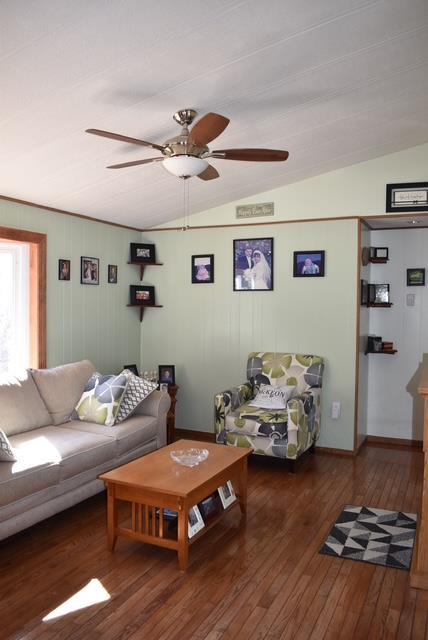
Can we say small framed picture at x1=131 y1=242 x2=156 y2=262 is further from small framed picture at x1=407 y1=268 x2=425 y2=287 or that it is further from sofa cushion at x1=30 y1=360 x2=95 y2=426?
small framed picture at x1=407 y1=268 x2=425 y2=287

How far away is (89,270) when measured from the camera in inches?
205

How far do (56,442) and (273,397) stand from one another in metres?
2.06

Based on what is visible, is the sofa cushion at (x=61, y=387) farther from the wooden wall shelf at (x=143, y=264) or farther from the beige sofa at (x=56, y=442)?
the wooden wall shelf at (x=143, y=264)

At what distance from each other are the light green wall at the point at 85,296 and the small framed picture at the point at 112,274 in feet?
0.14

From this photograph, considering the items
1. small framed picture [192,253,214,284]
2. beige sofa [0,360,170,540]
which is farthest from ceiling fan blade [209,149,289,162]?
small framed picture [192,253,214,284]

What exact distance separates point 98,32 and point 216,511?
108 inches

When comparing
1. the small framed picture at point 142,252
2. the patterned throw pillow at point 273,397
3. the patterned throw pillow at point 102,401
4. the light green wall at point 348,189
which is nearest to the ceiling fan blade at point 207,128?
the light green wall at point 348,189

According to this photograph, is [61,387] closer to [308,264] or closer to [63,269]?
[63,269]

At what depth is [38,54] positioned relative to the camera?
2412mm

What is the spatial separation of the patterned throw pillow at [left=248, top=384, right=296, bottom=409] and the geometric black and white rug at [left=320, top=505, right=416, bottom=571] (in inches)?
48.8

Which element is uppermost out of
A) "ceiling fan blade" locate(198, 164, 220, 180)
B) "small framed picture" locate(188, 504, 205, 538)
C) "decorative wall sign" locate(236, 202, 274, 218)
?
"decorative wall sign" locate(236, 202, 274, 218)

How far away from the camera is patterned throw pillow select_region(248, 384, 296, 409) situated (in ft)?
16.1

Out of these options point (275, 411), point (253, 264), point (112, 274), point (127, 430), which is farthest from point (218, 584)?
point (112, 274)

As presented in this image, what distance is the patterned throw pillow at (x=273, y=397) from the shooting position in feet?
16.1
